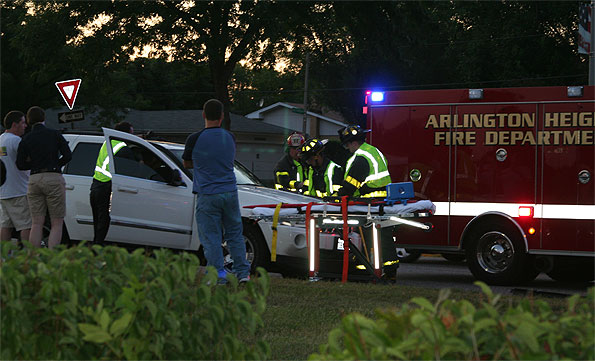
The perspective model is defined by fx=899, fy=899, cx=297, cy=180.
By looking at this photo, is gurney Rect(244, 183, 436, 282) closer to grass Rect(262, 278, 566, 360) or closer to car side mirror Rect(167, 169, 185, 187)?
grass Rect(262, 278, 566, 360)

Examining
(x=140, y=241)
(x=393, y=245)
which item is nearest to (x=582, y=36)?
(x=393, y=245)

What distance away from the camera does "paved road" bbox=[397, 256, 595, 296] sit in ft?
36.6

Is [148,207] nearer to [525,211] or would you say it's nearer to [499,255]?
[499,255]

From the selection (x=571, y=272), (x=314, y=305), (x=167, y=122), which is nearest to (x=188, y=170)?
(x=314, y=305)

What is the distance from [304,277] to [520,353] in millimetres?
8786

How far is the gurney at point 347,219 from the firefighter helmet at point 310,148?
9.14 ft

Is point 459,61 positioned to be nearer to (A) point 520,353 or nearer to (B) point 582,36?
(B) point 582,36

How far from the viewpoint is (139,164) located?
11289 mm

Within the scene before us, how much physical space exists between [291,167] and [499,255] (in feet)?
11.9

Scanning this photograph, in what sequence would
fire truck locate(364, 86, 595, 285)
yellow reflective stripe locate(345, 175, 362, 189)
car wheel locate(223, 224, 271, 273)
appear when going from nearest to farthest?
yellow reflective stripe locate(345, 175, 362, 189) → car wheel locate(223, 224, 271, 273) → fire truck locate(364, 86, 595, 285)

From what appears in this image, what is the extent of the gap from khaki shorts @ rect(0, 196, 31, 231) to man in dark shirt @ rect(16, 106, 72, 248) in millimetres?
209

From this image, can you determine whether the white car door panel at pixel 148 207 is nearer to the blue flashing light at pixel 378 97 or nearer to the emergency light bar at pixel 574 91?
the blue flashing light at pixel 378 97

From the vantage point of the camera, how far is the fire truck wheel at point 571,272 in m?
12.0

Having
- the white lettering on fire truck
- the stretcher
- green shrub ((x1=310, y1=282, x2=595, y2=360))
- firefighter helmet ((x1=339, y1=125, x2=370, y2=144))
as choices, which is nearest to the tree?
the white lettering on fire truck
